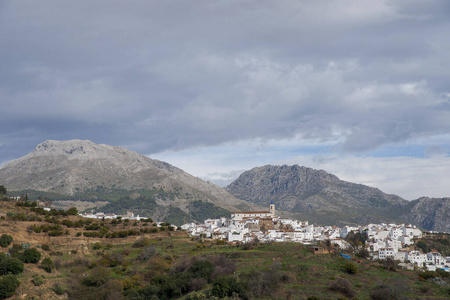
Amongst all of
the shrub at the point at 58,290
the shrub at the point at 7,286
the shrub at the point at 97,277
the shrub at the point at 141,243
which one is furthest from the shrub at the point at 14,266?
the shrub at the point at 141,243

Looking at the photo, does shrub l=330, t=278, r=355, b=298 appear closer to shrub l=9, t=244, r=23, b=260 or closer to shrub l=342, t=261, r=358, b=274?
shrub l=342, t=261, r=358, b=274

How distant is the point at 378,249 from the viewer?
348ft

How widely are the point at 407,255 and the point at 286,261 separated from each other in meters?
56.2

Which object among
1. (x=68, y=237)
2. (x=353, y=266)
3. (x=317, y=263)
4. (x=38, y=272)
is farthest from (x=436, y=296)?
(x=68, y=237)

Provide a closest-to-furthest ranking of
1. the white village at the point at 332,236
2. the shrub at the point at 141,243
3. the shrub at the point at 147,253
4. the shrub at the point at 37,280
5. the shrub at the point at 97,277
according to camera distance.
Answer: the shrub at the point at 37,280 → the shrub at the point at 97,277 → the shrub at the point at 147,253 → the shrub at the point at 141,243 → the white village at the point at 332,236

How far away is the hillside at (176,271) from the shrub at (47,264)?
0.51ft

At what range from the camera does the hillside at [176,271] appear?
47.0m

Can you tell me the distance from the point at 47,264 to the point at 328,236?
8261 centimetres

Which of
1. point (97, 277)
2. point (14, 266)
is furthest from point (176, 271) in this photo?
point (14, 266)

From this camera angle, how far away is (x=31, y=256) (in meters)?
55.4

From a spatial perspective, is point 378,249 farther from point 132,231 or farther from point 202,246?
point 132,231

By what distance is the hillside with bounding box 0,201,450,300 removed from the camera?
46969 mm

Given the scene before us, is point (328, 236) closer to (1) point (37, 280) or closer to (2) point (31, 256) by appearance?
(2) point (31, 256)

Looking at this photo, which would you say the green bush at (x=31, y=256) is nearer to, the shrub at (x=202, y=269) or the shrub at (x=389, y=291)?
the shrub at (x=202, y=269)
